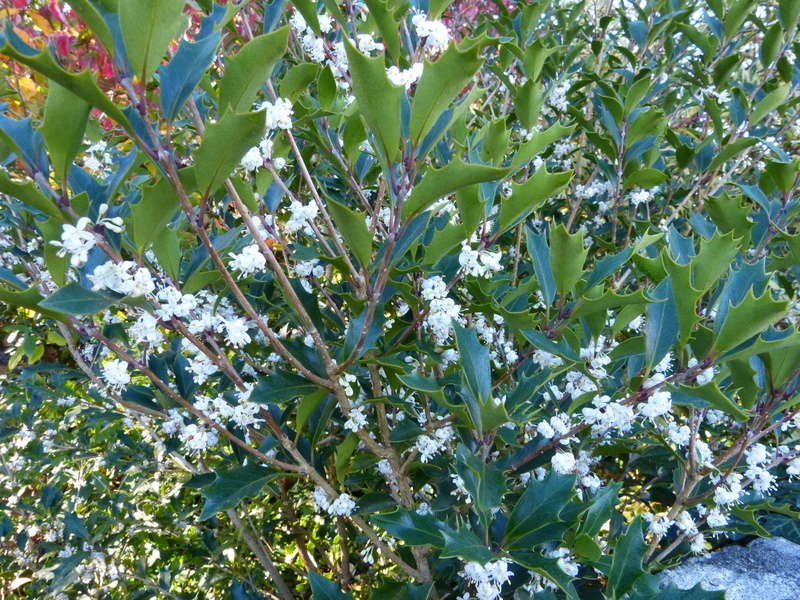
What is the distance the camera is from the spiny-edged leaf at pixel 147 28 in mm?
698

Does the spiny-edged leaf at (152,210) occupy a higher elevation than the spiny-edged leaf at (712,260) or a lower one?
higher

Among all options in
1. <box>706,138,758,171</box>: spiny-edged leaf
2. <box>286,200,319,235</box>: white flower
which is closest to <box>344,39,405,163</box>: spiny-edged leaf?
<box>286,200,319,235</box>: white flower

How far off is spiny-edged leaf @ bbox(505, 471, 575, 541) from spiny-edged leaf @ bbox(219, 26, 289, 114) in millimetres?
769

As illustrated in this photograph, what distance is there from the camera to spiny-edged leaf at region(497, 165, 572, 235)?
1007 mm

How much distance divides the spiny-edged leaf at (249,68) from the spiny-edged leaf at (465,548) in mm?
681

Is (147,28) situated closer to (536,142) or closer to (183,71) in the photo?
(183,71)

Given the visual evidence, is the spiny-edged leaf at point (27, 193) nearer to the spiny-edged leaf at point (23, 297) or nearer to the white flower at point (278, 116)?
the spiny-edged leaf at point (23, 297)

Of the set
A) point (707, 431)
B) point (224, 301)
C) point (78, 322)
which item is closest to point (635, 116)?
point (707, 431)

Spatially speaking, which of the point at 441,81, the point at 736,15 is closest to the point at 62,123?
the point at 441,81

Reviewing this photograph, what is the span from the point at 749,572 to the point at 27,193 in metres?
1.74

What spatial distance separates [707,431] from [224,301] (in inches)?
57.1

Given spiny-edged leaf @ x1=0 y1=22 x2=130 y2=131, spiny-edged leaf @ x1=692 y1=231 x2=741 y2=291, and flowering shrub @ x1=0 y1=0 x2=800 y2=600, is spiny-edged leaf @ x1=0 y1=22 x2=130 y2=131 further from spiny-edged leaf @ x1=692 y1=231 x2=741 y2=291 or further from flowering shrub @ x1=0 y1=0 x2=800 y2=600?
spiny-edged leaf @ x1=692 y1=231 x2=741 y2=291

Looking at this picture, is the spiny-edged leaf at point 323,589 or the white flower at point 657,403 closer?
the white flower at point 657,403

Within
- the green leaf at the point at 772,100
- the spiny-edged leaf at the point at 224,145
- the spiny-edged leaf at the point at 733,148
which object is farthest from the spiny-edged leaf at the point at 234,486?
the green leaf at the point at 772,100
